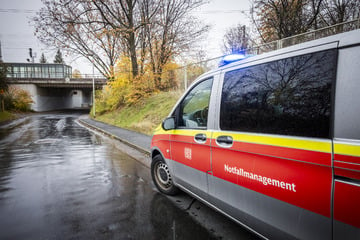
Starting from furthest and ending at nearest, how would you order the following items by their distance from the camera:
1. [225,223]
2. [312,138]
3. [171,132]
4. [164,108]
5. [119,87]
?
[119,87] < [164,108] < [171,132] < [225,223] < [312,138]

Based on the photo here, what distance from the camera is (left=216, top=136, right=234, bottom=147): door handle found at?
2189 millimetres

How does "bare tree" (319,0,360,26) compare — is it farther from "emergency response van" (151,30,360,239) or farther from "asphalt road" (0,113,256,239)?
"asphalt road" (0,113,256,239)

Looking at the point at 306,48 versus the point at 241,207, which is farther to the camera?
the point at 241,207

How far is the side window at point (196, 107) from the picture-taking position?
9.05 feet

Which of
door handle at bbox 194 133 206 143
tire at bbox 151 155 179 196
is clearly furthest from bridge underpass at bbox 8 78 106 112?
door handle at bbox 194 133 206 143

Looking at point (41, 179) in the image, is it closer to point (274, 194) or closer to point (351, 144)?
point (274, 194)

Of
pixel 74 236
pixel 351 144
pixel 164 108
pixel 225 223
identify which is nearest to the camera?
pixel 351 144

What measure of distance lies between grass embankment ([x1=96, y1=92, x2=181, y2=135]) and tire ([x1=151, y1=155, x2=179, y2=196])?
23.6 ft

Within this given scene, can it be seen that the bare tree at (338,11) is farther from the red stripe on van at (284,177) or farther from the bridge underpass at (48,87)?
the bridge underpass at (48,87)

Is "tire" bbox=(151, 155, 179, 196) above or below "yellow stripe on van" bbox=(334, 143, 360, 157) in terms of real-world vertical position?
below

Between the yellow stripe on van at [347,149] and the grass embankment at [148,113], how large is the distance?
1008 centimetres

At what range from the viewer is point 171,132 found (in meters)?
3.31

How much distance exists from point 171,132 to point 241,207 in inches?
62.8

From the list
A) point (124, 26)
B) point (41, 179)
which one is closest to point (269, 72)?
point (41, 179)
